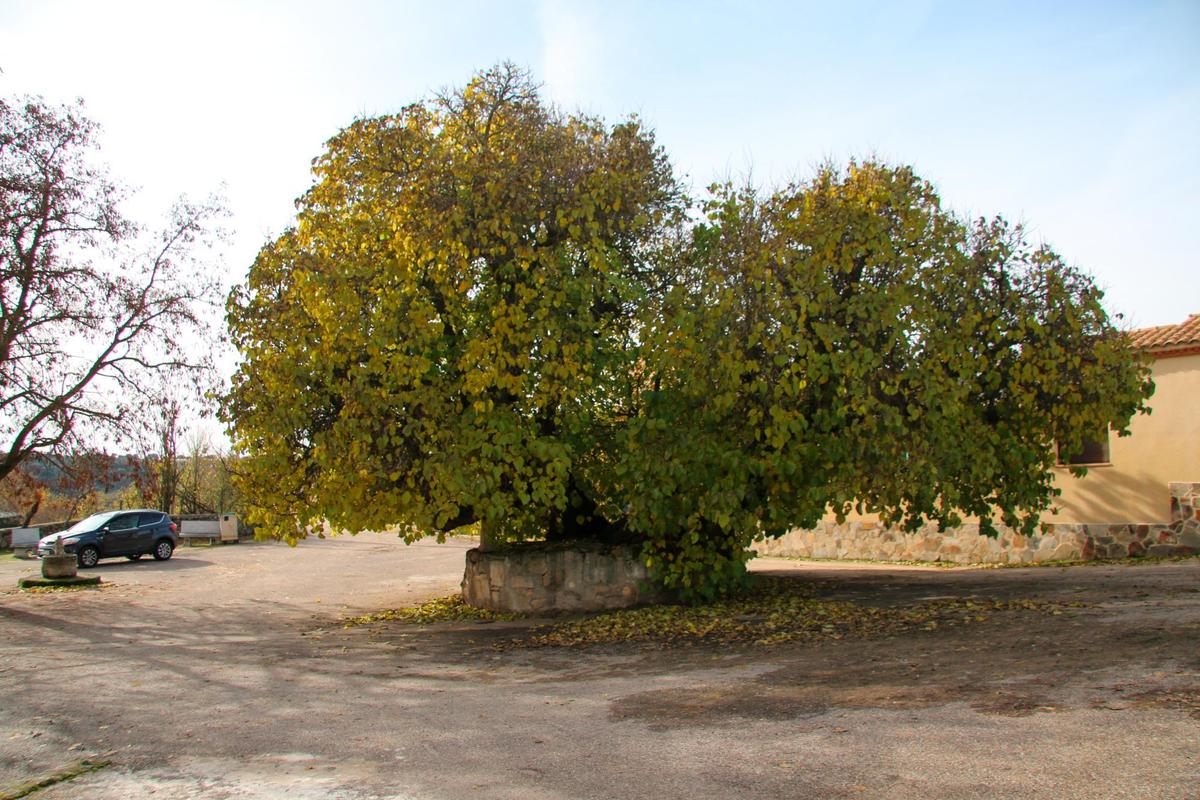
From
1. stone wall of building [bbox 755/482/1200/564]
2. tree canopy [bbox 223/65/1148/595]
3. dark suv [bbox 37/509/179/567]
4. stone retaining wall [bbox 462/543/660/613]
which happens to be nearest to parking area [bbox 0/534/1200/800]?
stone retaining wall [bbox 462/543/660/613]

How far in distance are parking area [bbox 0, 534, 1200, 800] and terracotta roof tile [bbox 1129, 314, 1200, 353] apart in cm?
800

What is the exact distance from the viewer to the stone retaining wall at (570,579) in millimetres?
12477

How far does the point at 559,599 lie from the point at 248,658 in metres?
4.00

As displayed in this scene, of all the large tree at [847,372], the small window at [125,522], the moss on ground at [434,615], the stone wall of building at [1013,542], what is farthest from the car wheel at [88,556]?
the large tree at [847,372]

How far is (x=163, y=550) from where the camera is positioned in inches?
1075

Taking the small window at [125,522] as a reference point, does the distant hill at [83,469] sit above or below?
above

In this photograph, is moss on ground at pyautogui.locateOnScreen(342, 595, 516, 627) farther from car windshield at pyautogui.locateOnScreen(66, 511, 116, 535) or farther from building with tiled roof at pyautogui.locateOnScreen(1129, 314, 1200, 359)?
car windshield at pyautogui.locateOnScreen(66, 511, 116, 535)

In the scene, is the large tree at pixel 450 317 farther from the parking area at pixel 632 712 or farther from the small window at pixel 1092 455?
the small window at pixel 1092 455

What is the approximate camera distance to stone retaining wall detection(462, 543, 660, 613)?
A: 40.9 feet

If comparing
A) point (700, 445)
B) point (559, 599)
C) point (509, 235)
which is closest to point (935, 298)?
point (700, 445)

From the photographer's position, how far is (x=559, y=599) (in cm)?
1258

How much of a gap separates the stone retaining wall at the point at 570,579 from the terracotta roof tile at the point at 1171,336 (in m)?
11.5

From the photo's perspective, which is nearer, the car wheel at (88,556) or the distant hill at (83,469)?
the distant hill at (83,469)

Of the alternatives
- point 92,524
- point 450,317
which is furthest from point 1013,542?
point 92,524
